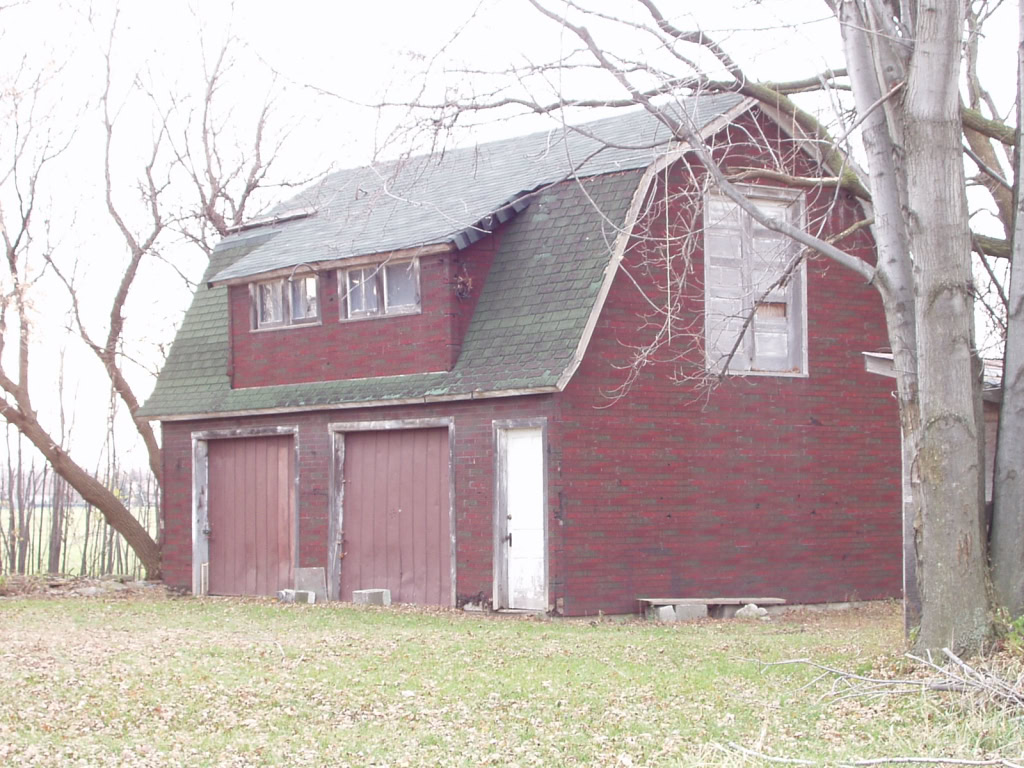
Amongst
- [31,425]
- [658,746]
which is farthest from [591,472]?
[31,425]

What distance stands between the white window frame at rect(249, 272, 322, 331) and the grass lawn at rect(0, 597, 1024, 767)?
6.34m

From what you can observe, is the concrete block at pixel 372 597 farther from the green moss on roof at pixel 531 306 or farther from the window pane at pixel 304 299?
the window pane at pixel 304 299

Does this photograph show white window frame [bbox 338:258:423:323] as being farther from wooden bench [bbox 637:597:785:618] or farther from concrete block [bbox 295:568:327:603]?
wooden bench [bbox 637:597:785:618]

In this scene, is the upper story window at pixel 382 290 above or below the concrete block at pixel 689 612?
above

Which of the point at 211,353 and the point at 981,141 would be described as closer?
the point at 981,141

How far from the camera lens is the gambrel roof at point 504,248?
1650 cm

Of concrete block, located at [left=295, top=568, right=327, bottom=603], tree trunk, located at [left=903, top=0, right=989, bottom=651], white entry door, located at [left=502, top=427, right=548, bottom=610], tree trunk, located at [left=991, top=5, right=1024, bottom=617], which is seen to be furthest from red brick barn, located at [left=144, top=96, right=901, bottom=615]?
tree trunk, located at [left=903, top=0, right=989, bottom=651]

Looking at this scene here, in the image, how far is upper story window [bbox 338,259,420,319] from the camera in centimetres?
1842

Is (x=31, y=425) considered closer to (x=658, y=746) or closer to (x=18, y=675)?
(x=18, y=675)

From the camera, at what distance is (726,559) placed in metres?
17.5

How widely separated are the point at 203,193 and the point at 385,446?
1303 cm

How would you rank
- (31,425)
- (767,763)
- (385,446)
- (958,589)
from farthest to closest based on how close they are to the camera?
(31,425), (385,446), (958,589), (767,763)

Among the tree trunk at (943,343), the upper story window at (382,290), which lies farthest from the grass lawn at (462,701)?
the upper story window at (382,290)

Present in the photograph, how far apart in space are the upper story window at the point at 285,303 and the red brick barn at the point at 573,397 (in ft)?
0.16
